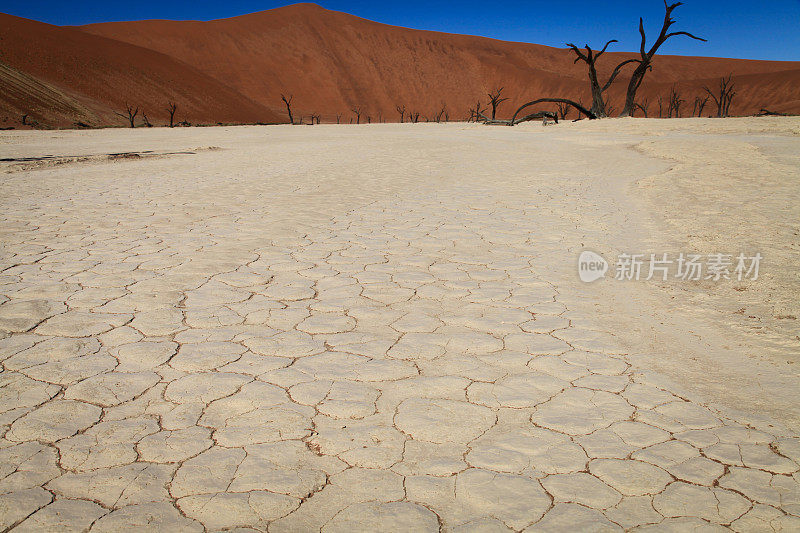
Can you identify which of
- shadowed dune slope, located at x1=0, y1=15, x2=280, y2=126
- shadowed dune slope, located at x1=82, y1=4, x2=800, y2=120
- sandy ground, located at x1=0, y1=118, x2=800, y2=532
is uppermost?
shadowed dune slope, located at x1=82, y1=4, x2=800, y2=120

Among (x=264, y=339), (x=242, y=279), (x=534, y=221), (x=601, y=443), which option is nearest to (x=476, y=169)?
(x=534, y=221)

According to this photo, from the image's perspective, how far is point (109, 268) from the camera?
133 inches

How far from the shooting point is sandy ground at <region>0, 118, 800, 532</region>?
1.43 meters

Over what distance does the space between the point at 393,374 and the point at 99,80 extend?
4631cm

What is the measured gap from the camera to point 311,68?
6719 centimetres

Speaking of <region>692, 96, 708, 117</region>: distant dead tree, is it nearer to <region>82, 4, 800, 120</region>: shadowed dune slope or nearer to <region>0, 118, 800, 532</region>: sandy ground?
<region>82, 4, 800, 120</region>: shadowed dune slope

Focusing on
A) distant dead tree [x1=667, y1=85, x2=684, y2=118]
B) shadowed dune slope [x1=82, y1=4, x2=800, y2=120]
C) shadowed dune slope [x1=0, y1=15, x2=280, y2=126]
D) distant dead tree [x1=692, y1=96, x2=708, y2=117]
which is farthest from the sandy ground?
shadowed dune slope [x1=82, y1=4, x2=800, y2=120]

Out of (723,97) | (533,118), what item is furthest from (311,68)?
(533,118)

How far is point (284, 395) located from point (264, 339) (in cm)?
54

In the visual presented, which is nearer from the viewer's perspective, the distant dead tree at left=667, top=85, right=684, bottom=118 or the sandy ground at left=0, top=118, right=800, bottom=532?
the sandy ground at left=0, top=118, right=800, bottom=532

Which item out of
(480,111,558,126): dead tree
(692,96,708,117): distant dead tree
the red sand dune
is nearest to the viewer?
(480,111,558,126): dead tree

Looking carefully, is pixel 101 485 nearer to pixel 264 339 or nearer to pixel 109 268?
pixel 264 339

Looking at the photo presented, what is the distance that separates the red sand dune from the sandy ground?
39680 mm

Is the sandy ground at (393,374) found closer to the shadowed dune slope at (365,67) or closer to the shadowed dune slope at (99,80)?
the shadowed dune slope at (99,80)
